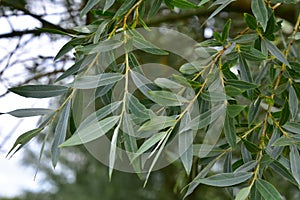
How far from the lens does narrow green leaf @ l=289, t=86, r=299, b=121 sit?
24.6 inches

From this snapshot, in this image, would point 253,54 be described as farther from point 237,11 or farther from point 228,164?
point 237,11

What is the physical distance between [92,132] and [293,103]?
0.89 ft

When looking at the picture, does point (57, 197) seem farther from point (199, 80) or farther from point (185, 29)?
point (199, 80)

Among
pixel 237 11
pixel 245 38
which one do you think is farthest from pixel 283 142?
pixel 237 11

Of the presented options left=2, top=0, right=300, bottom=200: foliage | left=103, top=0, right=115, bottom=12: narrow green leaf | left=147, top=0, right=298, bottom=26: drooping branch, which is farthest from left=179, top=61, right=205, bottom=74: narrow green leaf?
left=147, top=0, right=298, bottom=26: drooping branch

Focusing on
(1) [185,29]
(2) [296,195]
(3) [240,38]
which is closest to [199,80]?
(3) [240,38]

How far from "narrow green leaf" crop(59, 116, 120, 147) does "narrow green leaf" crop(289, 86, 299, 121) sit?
0.77ft

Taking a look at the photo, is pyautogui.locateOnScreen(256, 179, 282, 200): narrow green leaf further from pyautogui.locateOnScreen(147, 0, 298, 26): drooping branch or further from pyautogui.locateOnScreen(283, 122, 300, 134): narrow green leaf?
pyautogui.locateOnScreen(147, 0, 298, 26): drooping branch

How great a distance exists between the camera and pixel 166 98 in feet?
1.69

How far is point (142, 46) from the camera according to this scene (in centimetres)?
54

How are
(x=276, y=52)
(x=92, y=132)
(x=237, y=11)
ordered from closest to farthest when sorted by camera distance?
(x=92, y=132) < (x=276, y=52) < (x=237, y=11)

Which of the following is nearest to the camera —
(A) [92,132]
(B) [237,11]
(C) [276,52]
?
(A) [92,132]

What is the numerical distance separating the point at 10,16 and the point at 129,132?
0.64 meters

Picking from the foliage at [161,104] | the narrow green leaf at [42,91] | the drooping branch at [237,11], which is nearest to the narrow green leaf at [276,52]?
the foliage at [161,104]
